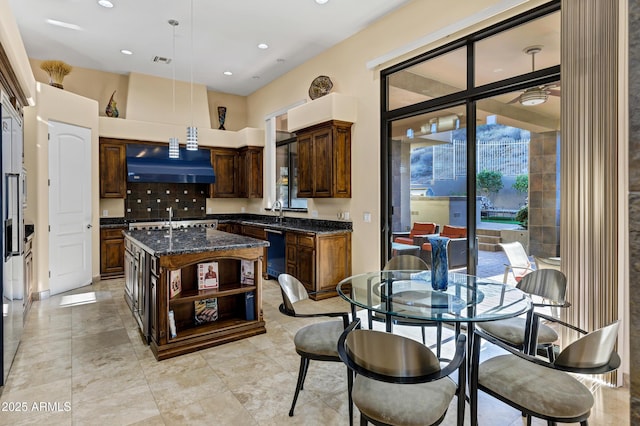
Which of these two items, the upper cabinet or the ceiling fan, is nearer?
the ceiling fan

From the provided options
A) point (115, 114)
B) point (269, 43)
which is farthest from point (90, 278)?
point (269, 43)

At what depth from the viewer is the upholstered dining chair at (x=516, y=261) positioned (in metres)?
3.40

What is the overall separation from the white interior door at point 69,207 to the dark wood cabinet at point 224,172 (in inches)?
90.5

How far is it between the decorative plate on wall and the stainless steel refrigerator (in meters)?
3.85

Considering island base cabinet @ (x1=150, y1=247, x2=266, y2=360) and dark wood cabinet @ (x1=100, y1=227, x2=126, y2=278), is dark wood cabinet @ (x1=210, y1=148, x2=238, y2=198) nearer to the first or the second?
dark wood cabinet @ (x1=100, y1=227, x2=126, y2=278)

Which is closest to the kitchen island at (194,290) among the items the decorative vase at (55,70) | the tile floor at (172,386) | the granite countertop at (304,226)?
the tile floor at (172,386)

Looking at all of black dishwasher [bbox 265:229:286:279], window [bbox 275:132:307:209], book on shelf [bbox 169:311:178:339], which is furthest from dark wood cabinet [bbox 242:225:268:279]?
book on shelf [bbox 169:311:178:339]

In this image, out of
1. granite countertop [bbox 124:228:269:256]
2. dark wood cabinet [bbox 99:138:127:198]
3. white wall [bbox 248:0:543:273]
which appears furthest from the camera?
dark wood cabinet [bbox 99:138:127:198]

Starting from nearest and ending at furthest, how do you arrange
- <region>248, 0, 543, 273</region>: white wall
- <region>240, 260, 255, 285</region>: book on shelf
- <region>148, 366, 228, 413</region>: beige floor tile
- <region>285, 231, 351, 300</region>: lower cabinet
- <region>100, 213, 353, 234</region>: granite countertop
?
<region>148, 366, 228, 413</region>: beige floor tile → <region>240, 260, 255, 285</region>: book on shelf → <region>248, 0, 543, 273</region>: white wall → <region>285, 231, 351, 300</region>: lower cabinet → <region>100, 213, 353, 234</region>: granite countertop

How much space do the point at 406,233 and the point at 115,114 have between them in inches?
218

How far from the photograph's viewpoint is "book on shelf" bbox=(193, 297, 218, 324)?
350 cm

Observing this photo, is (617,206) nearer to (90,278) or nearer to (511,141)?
(511,141)

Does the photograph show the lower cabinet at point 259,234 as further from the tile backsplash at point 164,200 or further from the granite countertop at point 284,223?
the tile backsplash at point 164,200

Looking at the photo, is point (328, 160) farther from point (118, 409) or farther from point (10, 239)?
point (118, 409)
